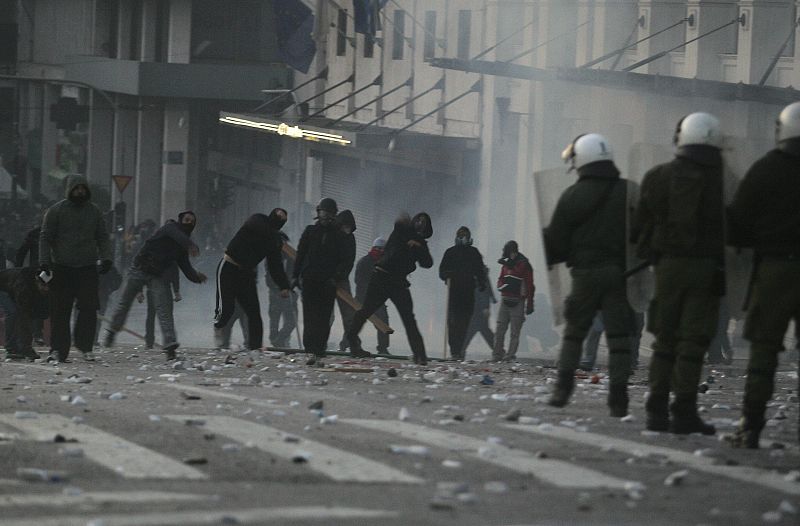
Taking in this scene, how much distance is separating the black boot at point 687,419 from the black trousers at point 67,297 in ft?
24.3

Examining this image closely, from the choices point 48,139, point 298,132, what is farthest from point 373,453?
point 48,139

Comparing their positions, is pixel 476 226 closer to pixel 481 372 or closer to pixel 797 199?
pixel 481 372

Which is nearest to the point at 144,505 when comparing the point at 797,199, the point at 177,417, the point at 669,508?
the point at 669,508

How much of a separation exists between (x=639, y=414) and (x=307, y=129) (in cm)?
2449

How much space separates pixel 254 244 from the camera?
1792 centimetres

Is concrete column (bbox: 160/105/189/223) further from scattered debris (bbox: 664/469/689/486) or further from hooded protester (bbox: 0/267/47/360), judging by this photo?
scattered debris (bbox: 664/469/689/486)

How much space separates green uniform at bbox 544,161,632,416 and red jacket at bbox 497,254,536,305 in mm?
11365

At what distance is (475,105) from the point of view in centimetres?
3822

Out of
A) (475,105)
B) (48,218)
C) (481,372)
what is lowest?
(481,372)

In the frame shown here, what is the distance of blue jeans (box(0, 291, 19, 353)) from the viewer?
18.0 m

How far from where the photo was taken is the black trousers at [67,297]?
16016mm

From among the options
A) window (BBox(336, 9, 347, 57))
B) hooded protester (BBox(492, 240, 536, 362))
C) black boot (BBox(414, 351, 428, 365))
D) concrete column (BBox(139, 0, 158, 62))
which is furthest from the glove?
concrete column (BBox(139, 0, 158, 62))

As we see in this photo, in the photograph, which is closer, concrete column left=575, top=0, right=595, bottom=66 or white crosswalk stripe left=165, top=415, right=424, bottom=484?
white crosswalk stripe left=165, top=415, right=424, bottom=484

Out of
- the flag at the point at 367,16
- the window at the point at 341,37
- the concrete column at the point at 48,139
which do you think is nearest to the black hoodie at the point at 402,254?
the flag at the point at 367,16
